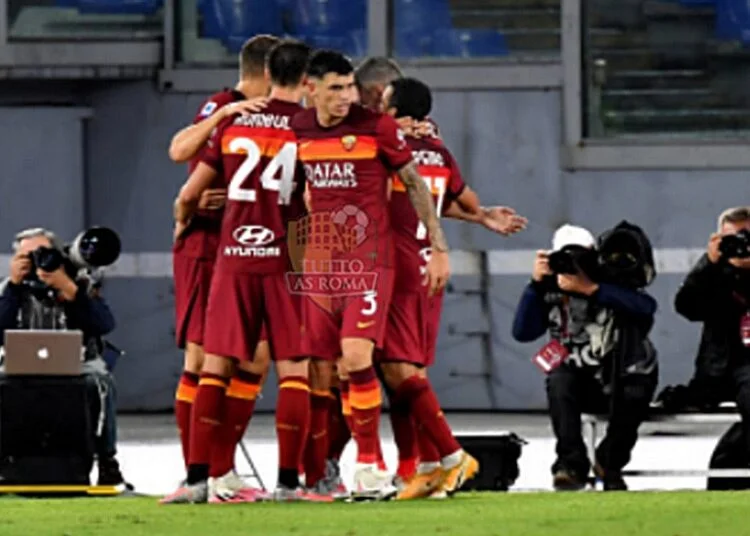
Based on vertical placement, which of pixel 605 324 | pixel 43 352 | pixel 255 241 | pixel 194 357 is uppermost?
pixel 255 241

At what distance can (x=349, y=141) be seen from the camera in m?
13.2

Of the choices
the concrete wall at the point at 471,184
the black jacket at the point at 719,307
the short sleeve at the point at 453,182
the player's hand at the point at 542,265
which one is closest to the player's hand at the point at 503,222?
the short sleeve at the point at 453,182

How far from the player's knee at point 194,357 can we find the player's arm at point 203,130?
0.87 metres

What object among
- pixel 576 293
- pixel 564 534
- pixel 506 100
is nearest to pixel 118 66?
pixel 506 100

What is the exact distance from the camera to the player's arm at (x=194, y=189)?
44.1 ft

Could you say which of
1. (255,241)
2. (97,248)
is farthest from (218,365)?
(97,248)

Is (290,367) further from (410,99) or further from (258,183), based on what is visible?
(410,99)

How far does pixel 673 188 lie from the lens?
22.0 metres

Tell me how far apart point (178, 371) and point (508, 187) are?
2.61 metres

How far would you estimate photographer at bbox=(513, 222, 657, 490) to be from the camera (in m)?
15.7

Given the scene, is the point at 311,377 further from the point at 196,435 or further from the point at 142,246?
the point at 142,246

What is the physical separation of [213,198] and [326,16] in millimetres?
8884

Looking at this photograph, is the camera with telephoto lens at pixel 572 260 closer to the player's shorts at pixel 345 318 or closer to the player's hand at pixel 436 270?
the player's shorts at pixel 345 318

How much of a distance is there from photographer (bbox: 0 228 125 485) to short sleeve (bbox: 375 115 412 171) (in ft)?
10.9
